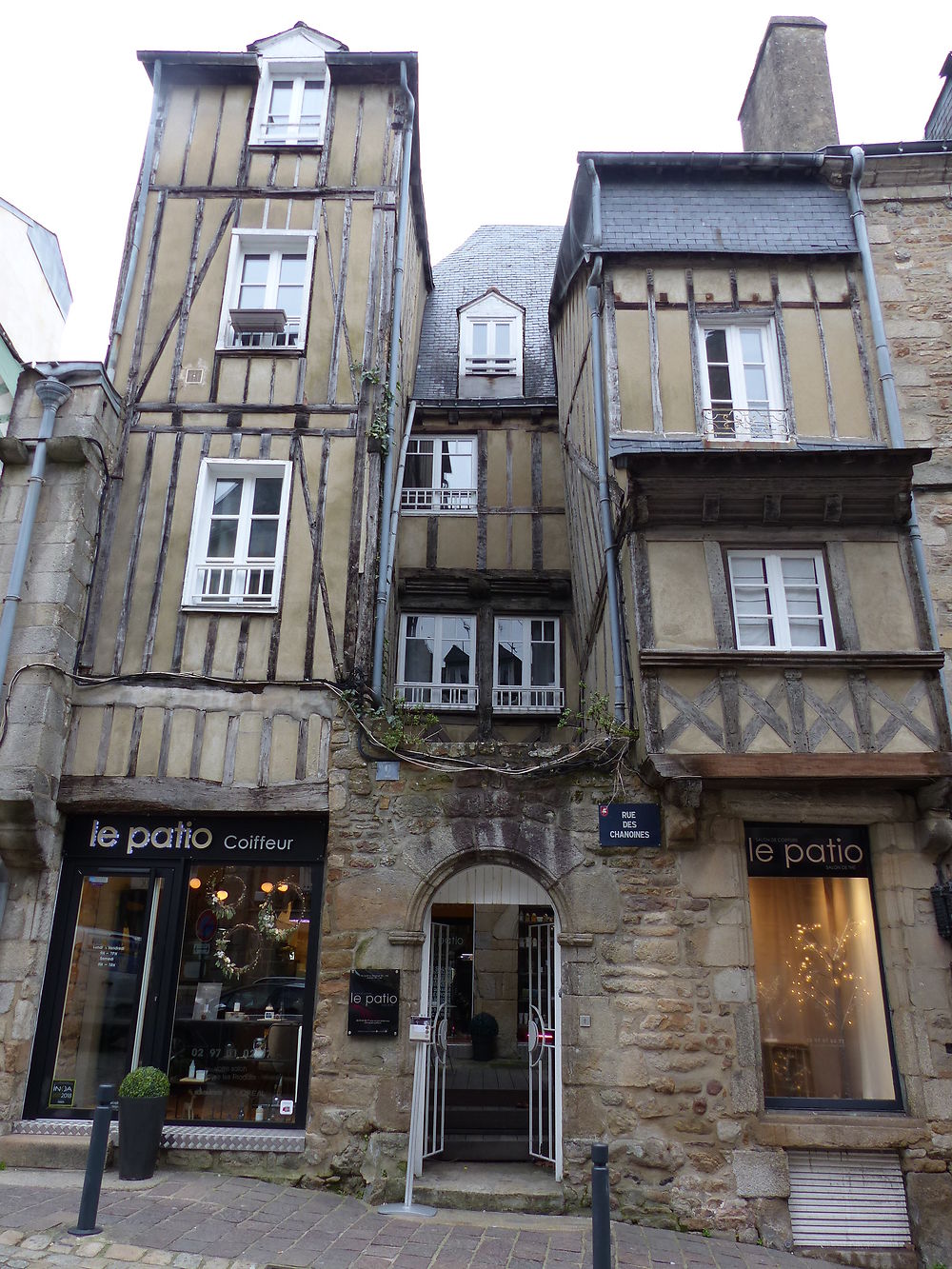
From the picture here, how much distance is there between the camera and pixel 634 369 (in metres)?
8.27

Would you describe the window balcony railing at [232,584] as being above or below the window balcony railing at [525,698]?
above

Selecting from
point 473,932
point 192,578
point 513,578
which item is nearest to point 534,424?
point 513,578

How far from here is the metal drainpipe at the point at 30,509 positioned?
7.33m

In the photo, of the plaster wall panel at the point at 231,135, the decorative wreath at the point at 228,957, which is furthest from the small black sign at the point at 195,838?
the plaster wall panel at the point at 231,135

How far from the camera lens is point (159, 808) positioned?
7.27 meters

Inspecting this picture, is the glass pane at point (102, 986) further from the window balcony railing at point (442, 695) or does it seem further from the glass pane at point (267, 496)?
the window balcony railing at point (442, 695)

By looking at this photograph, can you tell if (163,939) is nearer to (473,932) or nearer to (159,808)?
(159,808)

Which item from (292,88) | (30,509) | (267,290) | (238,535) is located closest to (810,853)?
(238,535)

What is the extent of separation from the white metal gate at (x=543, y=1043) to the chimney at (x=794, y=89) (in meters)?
9.50

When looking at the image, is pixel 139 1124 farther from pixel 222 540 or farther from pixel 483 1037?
pixel 483 1037

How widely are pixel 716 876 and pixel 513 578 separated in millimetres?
4791

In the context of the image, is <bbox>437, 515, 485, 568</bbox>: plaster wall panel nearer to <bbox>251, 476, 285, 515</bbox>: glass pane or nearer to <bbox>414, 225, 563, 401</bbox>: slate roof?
<bbox>414, 225, 563, 401</bbox>: slate roof

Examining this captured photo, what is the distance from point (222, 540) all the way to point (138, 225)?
3771 millimetres

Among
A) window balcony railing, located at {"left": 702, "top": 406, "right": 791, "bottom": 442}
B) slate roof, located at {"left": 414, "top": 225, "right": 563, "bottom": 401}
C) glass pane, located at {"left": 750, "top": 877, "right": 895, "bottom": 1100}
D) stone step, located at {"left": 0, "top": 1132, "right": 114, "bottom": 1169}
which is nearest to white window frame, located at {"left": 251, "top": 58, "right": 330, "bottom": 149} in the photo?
slate roof, located at {"left": 414, "top": 225, "right": 563, "bottom": 401}
